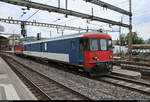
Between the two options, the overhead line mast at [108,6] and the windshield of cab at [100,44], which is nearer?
the windshield of cab at [100,44]

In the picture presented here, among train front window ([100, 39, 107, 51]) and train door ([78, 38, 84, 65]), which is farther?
train front window ([100, 39, 107, 51])

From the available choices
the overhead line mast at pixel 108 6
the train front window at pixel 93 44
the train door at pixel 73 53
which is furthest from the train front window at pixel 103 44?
the overhead line mast at pixel 108 6

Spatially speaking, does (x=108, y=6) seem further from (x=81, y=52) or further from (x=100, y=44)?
(x=81, y=52)

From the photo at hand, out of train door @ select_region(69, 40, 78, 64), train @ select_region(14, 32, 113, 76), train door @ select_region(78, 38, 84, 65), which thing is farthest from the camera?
train door @ select_region(69, 40, 78, 64)

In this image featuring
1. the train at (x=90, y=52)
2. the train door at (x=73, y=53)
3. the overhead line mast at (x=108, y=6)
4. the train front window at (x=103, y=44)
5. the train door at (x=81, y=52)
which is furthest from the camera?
the overhead line mast at (x=108, y=6)

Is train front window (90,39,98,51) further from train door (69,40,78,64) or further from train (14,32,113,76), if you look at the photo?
train door (69,40,78,64)

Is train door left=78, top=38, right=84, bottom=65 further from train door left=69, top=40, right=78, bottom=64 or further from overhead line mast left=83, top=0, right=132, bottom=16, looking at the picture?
overhead line mast left=83, top=0, right=132, bottom=16

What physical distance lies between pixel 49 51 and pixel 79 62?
689cm

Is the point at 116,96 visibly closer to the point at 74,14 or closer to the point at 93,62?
the point at 93,62

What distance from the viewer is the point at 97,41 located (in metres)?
10.5

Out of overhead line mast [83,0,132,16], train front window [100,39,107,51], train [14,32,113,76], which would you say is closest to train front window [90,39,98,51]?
train [14,32,113,76]

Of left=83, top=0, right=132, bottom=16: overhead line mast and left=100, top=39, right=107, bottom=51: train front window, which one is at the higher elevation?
left=83, top=0, right=132, bottom=16: overhead line mast

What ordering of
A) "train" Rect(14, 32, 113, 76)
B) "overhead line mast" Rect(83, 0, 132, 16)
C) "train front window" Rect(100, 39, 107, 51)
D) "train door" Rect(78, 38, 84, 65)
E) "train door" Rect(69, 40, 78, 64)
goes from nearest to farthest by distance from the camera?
1. "train" Rect(14, 32, 113, 76)
2. "train door" Rect(78, 38, 84, 65)
3. "train front window" Rect(100, 39, 107, 51)
4. "train door" Rect(69, 40, 78, 64)
5. "overhead line mast" Rect(83, 0, 132, 16)

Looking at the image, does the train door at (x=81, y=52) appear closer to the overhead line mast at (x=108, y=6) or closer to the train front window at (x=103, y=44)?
the train front window at (x=103, y=44)
